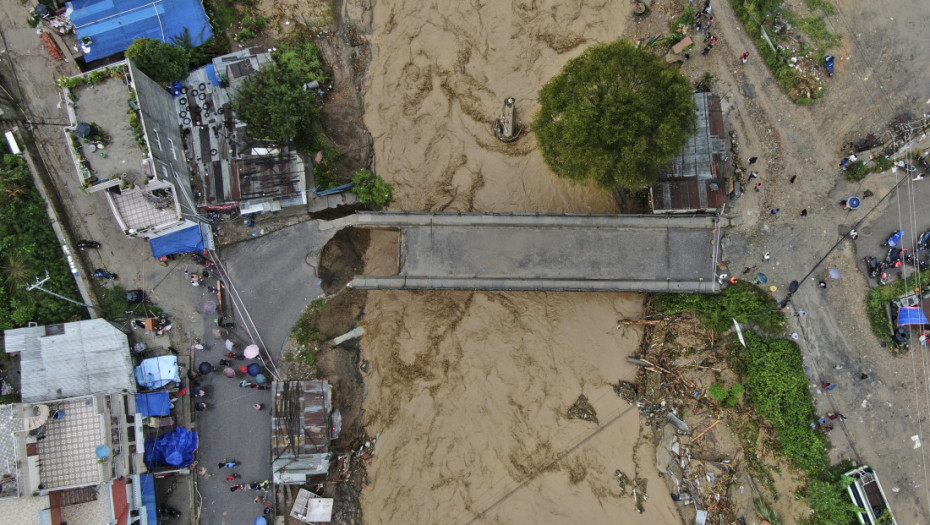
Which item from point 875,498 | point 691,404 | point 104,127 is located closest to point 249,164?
point 104,127

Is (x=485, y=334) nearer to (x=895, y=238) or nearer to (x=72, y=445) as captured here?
(x=72, y=445)

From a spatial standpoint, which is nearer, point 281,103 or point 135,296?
point 281,103

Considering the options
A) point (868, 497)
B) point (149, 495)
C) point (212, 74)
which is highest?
point (212, 74)

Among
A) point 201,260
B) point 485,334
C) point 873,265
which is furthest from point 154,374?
point 873,265

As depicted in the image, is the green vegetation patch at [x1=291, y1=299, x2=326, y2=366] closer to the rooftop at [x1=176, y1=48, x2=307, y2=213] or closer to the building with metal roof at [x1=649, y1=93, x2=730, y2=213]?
the rooftop at [x1=176, y1=48, x2=307, y2=213]

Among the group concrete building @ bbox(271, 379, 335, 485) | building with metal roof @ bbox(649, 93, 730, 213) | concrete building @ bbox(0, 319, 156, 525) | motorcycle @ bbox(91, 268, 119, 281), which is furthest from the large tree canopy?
concrete building @ bbox(0, 319, 156, 525)

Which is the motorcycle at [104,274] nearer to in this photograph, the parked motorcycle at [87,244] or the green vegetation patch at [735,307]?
the parked motorcycle at [87,244]

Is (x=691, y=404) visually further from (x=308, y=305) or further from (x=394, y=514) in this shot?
(x=308, y=305)
